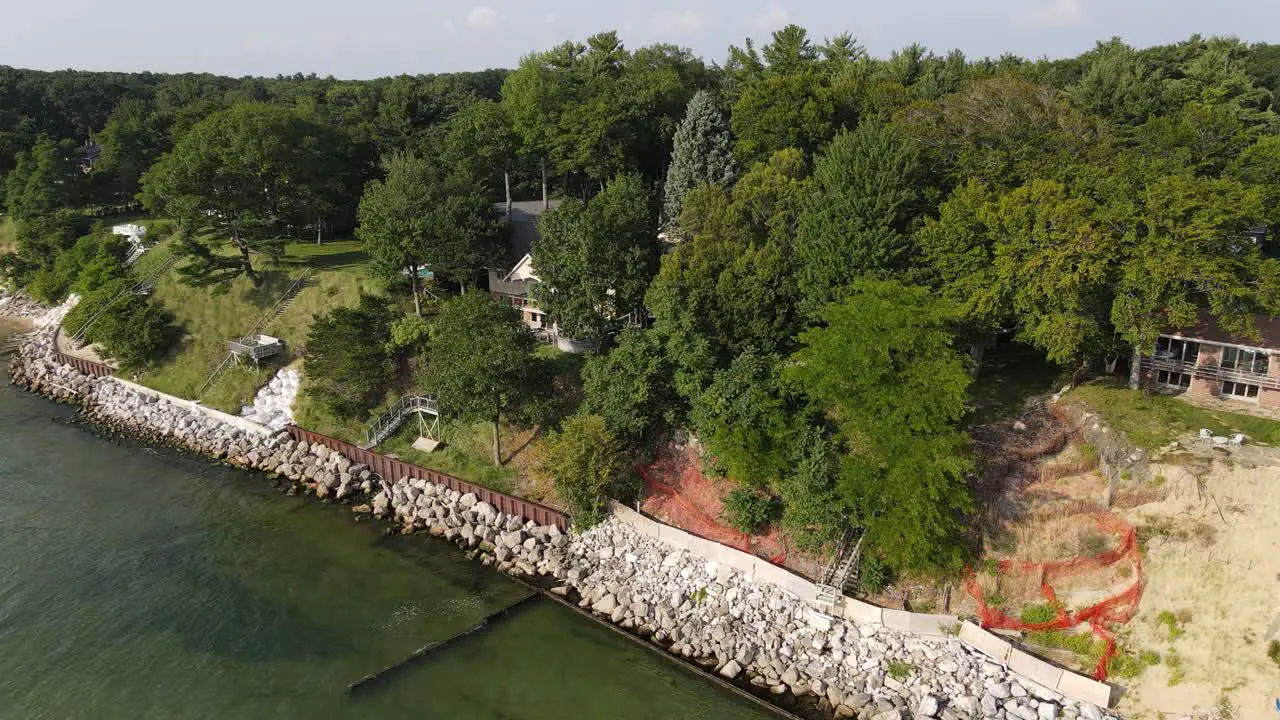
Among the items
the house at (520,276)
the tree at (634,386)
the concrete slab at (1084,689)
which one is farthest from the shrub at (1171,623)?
the house at (520,276)

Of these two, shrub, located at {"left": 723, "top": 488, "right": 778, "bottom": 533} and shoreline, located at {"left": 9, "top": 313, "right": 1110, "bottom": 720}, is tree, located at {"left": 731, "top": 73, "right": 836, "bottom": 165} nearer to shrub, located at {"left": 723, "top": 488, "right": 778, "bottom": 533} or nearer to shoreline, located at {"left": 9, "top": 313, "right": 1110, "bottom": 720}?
shrub, located at {"left": 723, "top": 488, "right": 778, "bottom": 533}

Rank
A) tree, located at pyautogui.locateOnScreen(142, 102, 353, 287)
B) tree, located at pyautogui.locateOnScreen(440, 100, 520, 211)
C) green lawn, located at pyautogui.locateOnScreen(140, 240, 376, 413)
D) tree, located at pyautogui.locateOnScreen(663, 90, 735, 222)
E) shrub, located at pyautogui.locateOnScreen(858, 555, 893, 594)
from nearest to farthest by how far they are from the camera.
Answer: shrub, located at pyautogui.locateOnScreen(858, 555, 893, 594) → tree, located at pyautogui.locateOnScreen(663, 90, 735, 222) → green lawn, located at pyautogui.locateOnScreen(140, 240, 376, 413) → tree, located at pyautogui.locateOnScreen(142, 102, 353, 287) → tree, located at pyautogui.locateOnScreen(440, 100, 520, 211)

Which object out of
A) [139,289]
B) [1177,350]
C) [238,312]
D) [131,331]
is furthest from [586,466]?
[139,289]

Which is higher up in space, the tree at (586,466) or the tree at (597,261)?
the tree at (597,261)

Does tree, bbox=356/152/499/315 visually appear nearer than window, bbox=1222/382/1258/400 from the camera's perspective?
No

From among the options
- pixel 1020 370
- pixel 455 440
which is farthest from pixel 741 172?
pixel 455 440

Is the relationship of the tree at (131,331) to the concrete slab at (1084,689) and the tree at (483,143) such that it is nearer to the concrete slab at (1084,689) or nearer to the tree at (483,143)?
the tree at (483,143)

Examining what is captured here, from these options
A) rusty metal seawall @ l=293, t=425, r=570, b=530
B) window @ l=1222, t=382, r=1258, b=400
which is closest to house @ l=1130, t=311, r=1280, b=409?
window @ l=1222, t=382, r=1258, b=400

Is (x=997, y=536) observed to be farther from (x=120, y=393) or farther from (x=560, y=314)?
(x=120, y=393)
